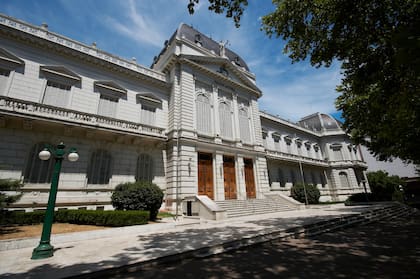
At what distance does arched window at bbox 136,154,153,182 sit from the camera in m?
16.1

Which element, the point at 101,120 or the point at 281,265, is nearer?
the point at 281,265

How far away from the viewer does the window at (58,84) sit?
13.8m

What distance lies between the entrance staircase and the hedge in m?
6.74

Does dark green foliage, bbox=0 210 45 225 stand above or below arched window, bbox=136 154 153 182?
below

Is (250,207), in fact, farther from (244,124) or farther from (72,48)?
(72,48)

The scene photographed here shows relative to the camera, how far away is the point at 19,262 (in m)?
5.29

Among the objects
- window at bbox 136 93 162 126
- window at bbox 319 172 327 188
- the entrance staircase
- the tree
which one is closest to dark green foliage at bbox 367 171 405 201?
window at bbox 319 172 327 188

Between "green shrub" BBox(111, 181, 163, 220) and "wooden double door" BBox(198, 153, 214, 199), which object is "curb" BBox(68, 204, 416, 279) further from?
"wooden double door" BBox(198, 153, 214, 199)

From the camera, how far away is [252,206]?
1680cm

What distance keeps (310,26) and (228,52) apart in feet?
60.0

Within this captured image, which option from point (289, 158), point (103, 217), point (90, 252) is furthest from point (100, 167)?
point (289, 158)

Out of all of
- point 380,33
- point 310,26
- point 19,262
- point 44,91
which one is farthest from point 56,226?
point 380,33

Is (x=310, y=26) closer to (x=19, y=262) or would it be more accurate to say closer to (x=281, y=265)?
(x=281, y=265)

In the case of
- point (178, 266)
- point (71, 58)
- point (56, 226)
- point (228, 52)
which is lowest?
point (178, 266)
